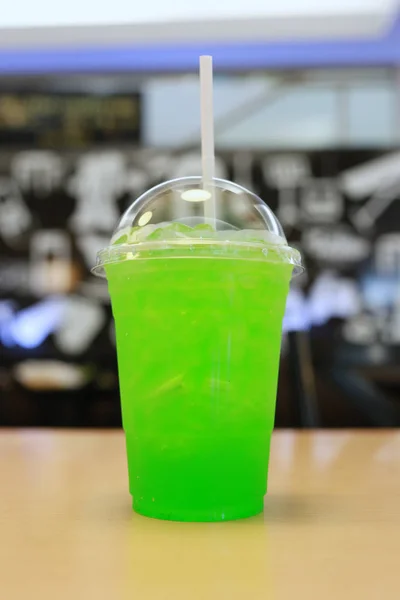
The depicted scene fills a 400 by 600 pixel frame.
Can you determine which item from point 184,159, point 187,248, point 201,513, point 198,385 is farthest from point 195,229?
point 184,159

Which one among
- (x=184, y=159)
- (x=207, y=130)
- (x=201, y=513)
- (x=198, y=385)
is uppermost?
(x=184, y=159)

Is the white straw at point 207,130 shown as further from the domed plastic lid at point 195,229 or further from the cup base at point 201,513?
the cup base at point 201,513

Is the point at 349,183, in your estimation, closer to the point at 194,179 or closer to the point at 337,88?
the point at 337,88

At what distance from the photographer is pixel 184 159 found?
410 cm

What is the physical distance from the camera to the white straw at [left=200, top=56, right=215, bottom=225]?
66 cm

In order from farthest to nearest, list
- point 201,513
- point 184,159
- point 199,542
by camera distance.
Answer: point 184,159 → point 201,513 → point 199,542

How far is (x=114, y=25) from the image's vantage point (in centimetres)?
396

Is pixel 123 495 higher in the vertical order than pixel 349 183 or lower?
lower

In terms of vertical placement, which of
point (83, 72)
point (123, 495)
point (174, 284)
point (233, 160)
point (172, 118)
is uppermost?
point (83, 72)

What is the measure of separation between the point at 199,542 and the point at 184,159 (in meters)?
Answer: 3.72

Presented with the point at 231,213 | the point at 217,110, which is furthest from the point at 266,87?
the point at 231,213

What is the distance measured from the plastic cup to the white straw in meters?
0.02

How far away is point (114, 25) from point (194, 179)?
3.58 m

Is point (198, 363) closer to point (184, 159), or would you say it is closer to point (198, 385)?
point (198, 385)
